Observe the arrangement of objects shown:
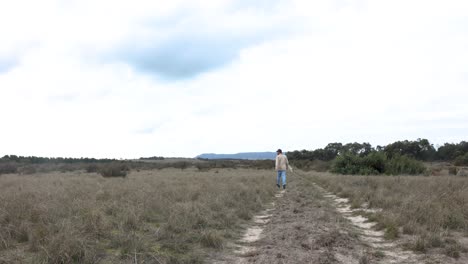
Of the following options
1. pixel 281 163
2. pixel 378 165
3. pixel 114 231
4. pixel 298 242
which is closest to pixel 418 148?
pixel 378 165

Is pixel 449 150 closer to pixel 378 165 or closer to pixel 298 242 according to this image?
pixel 378 165

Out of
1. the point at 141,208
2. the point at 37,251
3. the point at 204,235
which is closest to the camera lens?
the point at 37,251

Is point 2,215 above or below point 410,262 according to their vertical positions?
above

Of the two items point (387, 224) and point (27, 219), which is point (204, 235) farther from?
point (387, 224)

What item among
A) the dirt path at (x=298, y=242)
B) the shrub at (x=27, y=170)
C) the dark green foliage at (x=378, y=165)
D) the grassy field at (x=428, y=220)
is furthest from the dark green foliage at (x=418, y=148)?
the dirt path at (x=298, y=242)

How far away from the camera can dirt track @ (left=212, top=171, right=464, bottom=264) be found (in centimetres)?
576

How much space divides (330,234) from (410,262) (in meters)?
1.62

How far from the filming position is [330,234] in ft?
23.1

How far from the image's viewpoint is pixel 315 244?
6.52 meters

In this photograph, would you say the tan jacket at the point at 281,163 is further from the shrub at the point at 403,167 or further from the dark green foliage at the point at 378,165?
the shrub at the point at 403,167

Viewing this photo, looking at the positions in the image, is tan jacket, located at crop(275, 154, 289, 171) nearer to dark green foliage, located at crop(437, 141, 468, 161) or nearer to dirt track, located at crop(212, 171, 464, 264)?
dirt track, located at crop(212, 171, 464, 264)

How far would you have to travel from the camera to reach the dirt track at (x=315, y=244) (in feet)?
18.9

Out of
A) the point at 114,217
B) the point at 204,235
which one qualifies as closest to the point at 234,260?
the point at 204,235

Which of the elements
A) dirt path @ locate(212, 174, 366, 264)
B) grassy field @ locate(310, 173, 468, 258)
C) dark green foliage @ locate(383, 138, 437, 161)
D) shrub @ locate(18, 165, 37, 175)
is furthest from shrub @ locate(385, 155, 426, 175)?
dark green foliage @ locate(383, 138, 437, 161)
